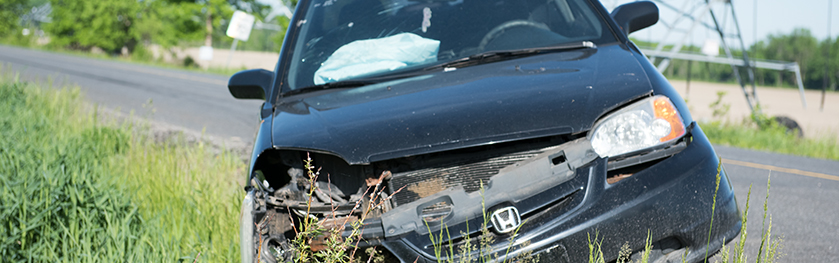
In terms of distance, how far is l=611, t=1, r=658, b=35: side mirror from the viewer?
118 inches

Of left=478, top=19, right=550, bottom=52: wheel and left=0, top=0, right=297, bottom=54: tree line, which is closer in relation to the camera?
left=478, top=19, right=550, bottom=52: wheel

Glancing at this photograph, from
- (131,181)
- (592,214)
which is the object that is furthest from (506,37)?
(131,181)

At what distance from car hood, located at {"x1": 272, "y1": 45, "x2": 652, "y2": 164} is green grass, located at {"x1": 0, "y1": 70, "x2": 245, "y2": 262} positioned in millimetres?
824

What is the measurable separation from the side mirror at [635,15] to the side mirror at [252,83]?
1742mm

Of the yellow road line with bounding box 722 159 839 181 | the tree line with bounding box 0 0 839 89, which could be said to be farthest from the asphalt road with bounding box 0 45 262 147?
the tree line with bounding box 0 0 839 89

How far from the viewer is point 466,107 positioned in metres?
2.17

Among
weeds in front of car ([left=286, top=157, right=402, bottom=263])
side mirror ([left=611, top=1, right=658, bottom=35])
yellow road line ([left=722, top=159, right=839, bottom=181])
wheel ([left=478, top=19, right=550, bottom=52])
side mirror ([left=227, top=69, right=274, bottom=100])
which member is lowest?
yellow road line ([left=722, top=159, right=839, bottom=181])

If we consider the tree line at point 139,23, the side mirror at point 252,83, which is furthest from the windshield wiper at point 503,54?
the tree line at point 139,23

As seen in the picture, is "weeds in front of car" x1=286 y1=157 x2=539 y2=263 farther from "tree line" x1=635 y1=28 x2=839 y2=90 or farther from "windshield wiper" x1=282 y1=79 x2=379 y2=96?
"tree line" x1=635 y1=28 x2=839 y2=90

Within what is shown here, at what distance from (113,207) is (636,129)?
2797 millimetres

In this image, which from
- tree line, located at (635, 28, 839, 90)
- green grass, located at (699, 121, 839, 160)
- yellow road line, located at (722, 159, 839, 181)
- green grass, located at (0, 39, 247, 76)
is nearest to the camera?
yellow road line, located at (722, 159, 839, 181)

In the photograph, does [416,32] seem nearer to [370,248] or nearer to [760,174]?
[370,248]

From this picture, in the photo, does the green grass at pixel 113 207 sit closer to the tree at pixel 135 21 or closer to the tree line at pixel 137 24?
the tree line at pixel 137 24

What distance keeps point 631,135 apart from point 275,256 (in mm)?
1228
